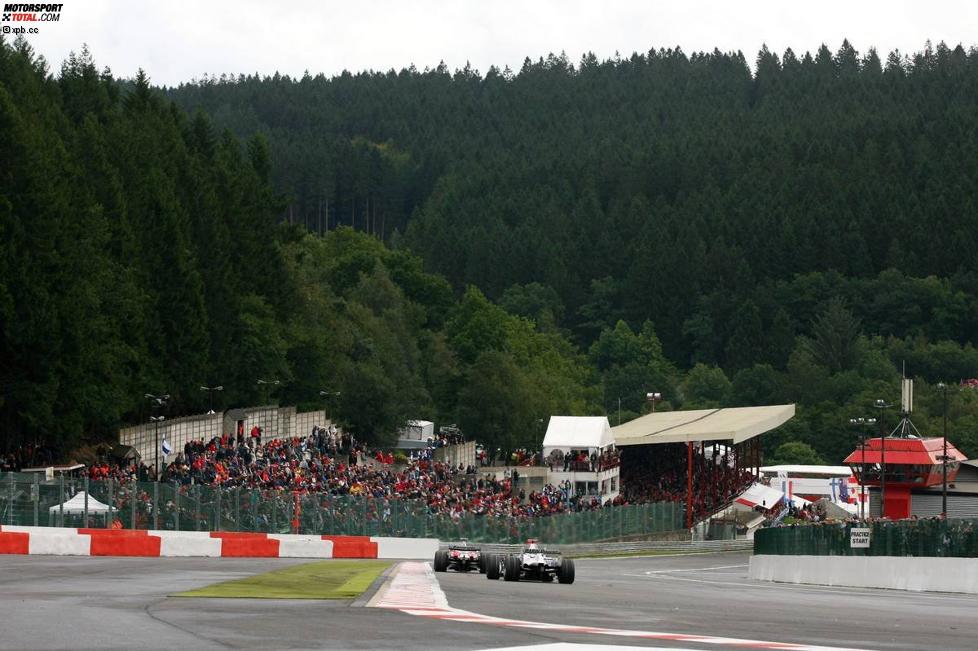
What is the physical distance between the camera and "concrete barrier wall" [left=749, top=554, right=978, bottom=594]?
3225cm

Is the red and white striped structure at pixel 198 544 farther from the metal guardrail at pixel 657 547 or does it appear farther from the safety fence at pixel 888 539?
the metal guardrail at pixel 657 547

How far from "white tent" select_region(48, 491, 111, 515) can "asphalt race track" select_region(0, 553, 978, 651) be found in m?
14.6

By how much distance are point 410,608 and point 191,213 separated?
7053 cm

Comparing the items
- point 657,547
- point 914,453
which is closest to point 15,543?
point 657,547

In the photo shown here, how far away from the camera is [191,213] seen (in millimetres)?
87812

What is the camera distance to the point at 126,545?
4256 centimetres

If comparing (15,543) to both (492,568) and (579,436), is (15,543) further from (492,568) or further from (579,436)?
(579,436)

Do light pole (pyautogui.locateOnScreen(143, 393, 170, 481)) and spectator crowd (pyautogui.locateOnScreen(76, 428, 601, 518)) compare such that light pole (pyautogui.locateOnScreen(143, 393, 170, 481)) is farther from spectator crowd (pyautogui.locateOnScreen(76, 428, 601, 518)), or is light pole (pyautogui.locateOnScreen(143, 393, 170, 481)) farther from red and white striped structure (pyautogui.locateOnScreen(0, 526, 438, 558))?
red and white striped structure (pyautogui.locateOnScreen(0, 526, 438, 558))

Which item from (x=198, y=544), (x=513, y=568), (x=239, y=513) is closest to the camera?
(x=513, y=568)

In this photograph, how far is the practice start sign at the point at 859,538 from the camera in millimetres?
37594

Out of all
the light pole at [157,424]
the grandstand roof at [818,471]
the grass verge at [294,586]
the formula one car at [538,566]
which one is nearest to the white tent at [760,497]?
the grandstand roof at [818,471]

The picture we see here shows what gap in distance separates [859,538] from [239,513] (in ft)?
66.7

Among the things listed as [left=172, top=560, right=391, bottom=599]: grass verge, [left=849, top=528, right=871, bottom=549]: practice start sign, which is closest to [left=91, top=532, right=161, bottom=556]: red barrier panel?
[left=172, top=560, right=391, bottom=599]: grass verge

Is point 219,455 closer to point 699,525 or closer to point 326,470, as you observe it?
point 326,470
